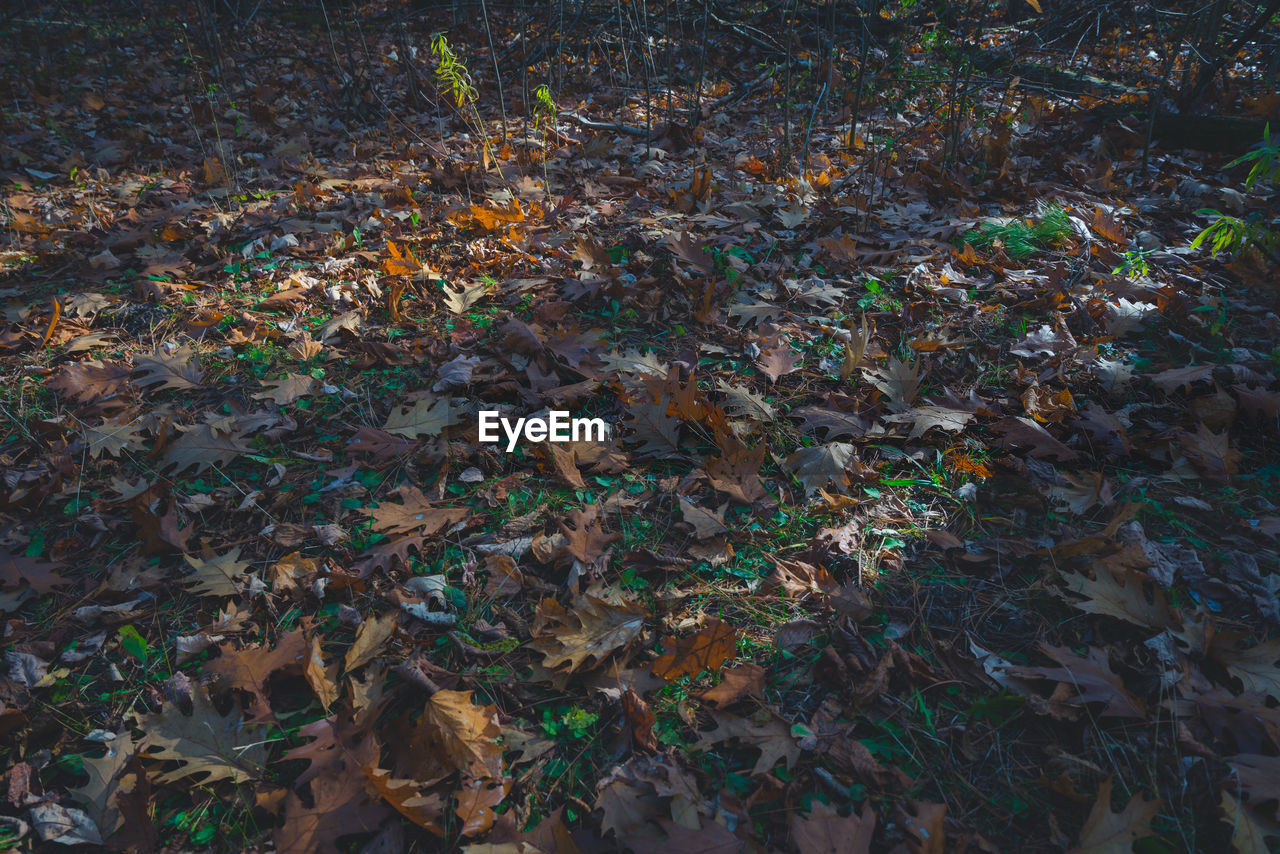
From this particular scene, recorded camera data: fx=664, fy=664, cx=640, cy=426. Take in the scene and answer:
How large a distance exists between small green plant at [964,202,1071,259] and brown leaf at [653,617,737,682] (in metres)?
2.96

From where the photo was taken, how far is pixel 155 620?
6.53 feet

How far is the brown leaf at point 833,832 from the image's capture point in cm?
141

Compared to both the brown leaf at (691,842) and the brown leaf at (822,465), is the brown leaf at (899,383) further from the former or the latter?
the brown leaf at (691,842)

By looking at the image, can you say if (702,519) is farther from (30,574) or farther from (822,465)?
(30,574)

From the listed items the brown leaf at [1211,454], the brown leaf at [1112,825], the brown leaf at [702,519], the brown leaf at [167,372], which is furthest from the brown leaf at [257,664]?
the brown leaf at [1211,454]

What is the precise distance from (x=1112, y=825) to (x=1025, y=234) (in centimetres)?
322

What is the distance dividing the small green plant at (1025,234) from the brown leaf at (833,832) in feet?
10.6

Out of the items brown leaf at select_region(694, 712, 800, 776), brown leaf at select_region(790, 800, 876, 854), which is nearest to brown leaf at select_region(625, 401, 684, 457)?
brown leaf at select_region(694, 712, 800, 776)

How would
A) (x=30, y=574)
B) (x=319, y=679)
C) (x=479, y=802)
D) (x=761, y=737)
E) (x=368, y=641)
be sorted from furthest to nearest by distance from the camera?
(x=30, y=574), (x=368, y=641), (x=319, y=679), (x=761, y=737), (x=479, y=802)

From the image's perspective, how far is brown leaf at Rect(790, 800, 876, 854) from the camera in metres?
1.41

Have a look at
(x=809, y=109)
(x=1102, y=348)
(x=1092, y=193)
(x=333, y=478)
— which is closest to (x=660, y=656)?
(x=333, y=478)

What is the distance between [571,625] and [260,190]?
445 centimetres

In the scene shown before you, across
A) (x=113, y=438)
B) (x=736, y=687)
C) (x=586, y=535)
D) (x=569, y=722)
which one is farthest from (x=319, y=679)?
(x=113, y=438)

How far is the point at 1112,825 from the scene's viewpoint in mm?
1408
